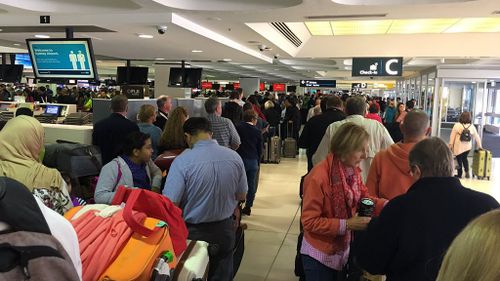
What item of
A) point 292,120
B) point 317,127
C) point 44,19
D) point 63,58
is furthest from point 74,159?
point 292,120

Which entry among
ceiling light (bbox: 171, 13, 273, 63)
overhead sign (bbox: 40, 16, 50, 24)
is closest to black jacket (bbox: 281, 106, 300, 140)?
ceiling light (bbox: 171, 13, 273, 63)

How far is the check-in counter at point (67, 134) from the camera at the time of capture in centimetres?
445

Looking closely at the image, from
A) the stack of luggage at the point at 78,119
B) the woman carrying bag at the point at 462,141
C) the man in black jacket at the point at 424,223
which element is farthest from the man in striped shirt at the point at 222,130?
the woman carrying bag at the point at 462,141

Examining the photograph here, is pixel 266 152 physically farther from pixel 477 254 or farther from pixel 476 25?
pixel 477 254

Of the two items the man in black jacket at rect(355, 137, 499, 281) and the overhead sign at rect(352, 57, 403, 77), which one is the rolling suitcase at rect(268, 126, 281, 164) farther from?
the man in black jacket at rect(355, 137, 499, 281)

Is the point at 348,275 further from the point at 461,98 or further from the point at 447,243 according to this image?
the point at 461,98

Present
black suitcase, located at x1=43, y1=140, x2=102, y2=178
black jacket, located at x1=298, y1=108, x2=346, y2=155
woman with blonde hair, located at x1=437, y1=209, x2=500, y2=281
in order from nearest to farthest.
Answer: woman with blonde hair, located at x1=437, y1=209, x2=500, y2=281 → black suitcase, located at x1=43, y1=140, x2=102, y2=178 → black jacket, located at x1=298, y1=108, x2=346, y2=155

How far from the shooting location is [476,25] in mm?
9383

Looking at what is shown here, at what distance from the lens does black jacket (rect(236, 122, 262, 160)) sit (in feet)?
20.5

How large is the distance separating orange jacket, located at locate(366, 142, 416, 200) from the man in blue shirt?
0.94m

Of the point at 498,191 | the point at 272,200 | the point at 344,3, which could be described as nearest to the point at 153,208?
the point at 344,3

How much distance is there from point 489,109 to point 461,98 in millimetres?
1306

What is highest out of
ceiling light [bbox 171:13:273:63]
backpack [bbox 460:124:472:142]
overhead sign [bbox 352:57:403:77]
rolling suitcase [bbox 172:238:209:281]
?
ceiling light [bbox 171:13:273:63]

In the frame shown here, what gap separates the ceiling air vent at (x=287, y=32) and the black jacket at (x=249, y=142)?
2.45 metres
